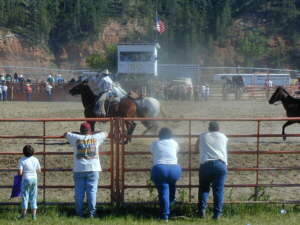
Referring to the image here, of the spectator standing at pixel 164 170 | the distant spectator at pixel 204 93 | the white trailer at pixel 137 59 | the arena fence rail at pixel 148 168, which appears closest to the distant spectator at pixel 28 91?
the distant spectator at pixel 204 93

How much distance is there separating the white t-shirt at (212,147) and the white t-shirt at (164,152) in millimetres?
377

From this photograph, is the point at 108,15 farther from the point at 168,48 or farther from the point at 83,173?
the point at 83,173

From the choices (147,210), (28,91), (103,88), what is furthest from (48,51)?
(147,210)

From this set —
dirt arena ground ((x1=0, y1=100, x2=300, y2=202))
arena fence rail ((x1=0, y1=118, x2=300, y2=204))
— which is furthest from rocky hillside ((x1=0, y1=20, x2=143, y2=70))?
arena fence rail ((x1=0, y1=118, x2=300, y2=204))

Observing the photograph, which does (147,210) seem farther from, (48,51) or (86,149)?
(48,51)

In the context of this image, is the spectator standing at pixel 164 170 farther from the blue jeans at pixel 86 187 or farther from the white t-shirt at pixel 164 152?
the blue jeans at pixel 86 187

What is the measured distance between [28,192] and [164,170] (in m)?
1.86

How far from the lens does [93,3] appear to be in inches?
3957

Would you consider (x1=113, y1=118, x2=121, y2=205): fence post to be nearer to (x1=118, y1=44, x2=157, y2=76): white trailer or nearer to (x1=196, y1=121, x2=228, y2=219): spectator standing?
(x1=196, y1=121, x2=228, y2=219): spectator standing

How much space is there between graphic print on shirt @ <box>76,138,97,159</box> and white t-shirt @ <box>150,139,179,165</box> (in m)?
0.81

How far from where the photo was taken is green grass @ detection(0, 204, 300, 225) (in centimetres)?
731

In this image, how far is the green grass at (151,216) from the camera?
731cm

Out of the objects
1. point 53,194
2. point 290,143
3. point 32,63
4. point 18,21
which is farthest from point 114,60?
point 53,194

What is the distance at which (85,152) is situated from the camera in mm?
7426
